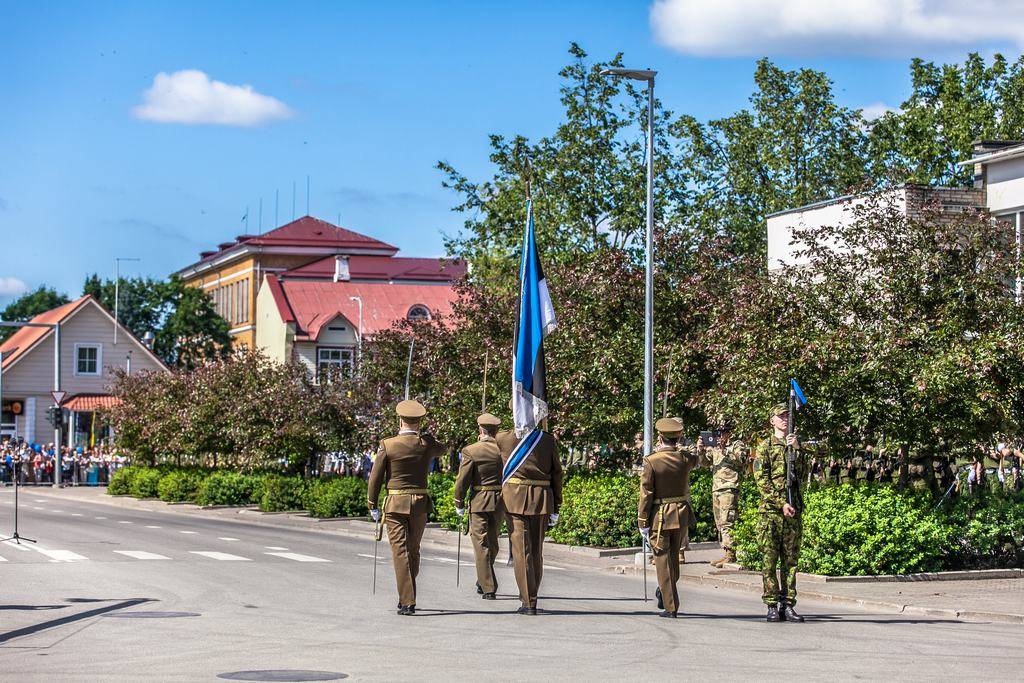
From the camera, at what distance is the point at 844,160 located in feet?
193

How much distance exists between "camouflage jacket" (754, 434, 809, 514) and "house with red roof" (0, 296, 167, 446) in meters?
64.3

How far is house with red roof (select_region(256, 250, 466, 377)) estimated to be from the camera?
91500 millimetres

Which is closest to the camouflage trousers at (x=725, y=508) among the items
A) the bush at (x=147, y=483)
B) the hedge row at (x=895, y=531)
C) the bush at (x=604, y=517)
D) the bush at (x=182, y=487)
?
the hedge row at (x=895, y=531)

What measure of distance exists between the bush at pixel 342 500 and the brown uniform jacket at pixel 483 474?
54.3ft

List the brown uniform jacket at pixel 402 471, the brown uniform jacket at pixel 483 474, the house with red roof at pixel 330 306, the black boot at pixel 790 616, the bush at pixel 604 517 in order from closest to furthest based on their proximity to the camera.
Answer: the black boot at pixel 790 616, the brown uniform jacket at pixel 402 471, the brown uniform jacket at pixel 483 474, the bush at pixel 604 517, the house with red roof at pixel 330 306

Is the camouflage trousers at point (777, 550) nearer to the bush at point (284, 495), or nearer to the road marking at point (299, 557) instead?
the road marking at point (299, 557)

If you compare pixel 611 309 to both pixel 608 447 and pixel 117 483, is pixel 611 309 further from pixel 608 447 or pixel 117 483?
pixel 117 483

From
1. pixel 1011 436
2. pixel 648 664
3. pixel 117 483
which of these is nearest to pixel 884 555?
pixel 1011 436

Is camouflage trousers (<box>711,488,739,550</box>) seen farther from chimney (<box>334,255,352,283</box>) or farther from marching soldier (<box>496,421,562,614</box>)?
chimney (<box>334,255,352,283</box>)

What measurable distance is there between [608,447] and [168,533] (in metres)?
7.91

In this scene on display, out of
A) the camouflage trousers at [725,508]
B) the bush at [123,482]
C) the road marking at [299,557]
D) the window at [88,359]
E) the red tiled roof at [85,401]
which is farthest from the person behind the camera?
the window at [88,359]

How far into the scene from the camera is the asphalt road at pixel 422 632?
36.4ft

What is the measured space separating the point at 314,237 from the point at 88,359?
1483 inches

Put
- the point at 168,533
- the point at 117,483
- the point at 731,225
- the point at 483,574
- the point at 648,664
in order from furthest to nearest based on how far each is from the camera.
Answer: the point at 731,225, the point at 117,483, the point at 168,533, the point at 483,574, the point at 648,664
